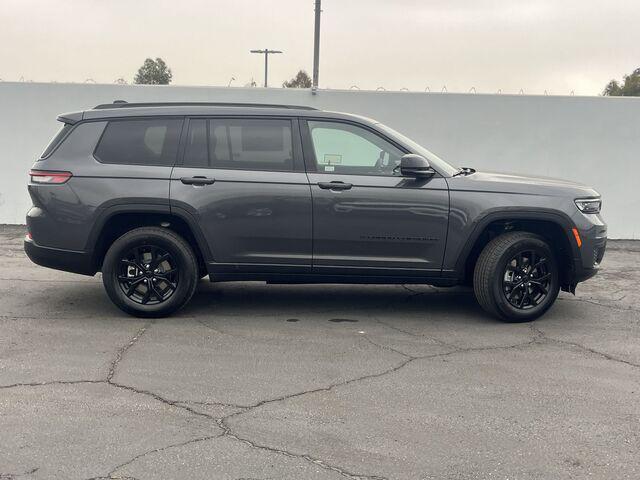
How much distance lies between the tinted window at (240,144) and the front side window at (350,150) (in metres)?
0.28

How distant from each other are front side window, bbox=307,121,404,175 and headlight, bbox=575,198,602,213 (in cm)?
166

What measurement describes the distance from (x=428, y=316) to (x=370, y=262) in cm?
86

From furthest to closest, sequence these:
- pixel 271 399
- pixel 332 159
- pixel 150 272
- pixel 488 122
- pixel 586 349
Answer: pixel 488 122, pixel 332 159, pixel 150 272, pixel 586 349, pixel 271 399

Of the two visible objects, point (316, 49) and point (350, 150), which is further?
point (316, 49)

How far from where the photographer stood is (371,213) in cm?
586

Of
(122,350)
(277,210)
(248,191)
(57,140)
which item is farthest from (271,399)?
(57,140)

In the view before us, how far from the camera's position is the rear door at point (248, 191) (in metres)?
5.84

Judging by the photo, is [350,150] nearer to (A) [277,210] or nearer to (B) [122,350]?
(A) [277,210]

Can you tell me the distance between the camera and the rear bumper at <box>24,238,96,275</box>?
19.4 ft

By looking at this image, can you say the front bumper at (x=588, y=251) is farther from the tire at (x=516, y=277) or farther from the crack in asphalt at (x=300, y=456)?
the crack in asphalt at (x=300, y=456)

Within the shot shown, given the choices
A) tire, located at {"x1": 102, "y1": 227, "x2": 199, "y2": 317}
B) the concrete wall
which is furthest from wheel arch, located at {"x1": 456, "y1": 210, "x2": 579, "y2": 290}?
the concrete wall

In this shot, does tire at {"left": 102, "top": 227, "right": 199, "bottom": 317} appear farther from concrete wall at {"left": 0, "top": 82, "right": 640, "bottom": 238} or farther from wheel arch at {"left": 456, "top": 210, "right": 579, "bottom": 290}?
concrete wall at {"left": 0, "top": 82, "right": 640, "bottom": 238}

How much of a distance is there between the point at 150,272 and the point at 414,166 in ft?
8.18

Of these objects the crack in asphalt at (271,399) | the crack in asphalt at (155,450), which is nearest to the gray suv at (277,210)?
the crack in asphalt at (271,399)
